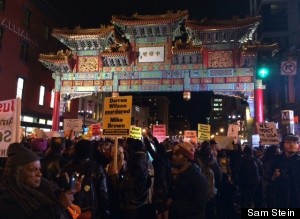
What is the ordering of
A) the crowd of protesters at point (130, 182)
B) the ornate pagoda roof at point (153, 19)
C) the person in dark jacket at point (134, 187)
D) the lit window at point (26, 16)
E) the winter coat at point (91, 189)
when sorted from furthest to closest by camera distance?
the lit window at point (26, 16), the ornate pagoda roof at point (153, 19), the person in dark jacket at point (134, 187), the winter coat at point (91, 189), the crowd of protesters at point (130, 182)

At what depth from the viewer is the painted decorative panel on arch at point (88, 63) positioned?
25.5 metres

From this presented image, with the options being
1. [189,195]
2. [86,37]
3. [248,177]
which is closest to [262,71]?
[248,177]

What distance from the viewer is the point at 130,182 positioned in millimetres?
5723

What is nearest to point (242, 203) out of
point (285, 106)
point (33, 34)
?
point (33, 34)

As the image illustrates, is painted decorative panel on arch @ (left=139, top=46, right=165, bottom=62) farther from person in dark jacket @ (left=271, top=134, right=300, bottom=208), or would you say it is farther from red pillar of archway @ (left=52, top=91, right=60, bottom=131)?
person in dark jacket @ (left=271, top=134, right=300, bottom=208)

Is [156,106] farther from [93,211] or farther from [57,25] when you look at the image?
[93,211]

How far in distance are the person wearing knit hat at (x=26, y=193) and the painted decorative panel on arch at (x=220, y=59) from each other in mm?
21814

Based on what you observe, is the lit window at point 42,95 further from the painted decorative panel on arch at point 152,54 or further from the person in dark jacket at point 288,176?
the person in dark jacket at point 288,176

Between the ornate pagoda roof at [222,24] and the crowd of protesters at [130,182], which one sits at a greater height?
the ornate pagoda roof at [222,24]

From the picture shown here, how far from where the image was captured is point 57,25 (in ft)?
103

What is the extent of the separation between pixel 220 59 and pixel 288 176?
61.0 feet

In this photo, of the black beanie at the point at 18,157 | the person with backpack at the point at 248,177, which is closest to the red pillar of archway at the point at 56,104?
the person with backpack at the point at 248,177

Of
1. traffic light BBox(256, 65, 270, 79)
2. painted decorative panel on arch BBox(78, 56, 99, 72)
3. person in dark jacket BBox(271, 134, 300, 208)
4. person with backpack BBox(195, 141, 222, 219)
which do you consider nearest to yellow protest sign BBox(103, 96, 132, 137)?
person with backpack BBox(195, 141, 222, 219)

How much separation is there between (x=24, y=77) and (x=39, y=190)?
80.9 feet
